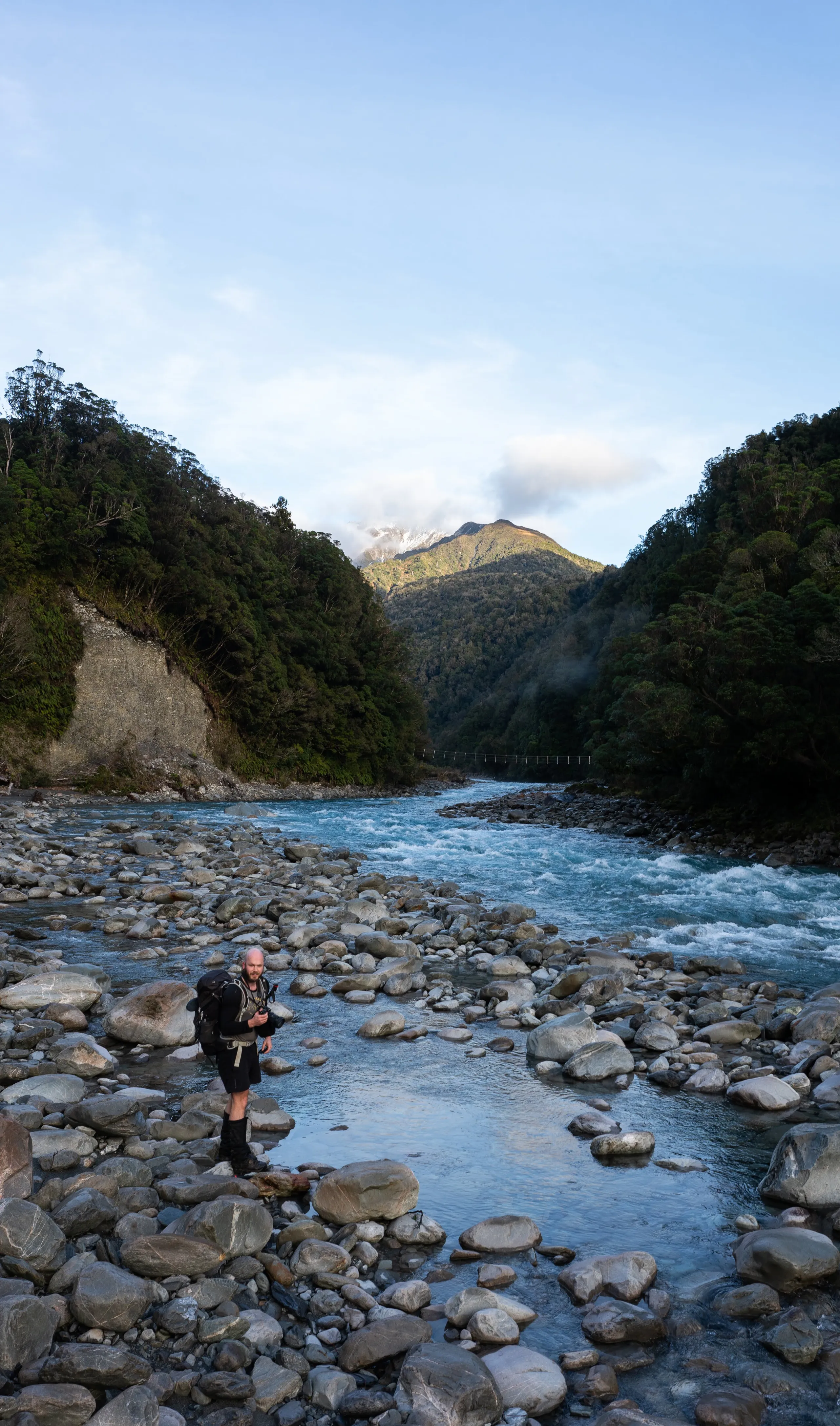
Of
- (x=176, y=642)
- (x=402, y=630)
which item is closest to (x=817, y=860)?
(x=176, y=642)

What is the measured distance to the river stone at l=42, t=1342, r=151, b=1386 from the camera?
3.23 m

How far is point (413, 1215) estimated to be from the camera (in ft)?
15.5

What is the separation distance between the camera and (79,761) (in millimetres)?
35531

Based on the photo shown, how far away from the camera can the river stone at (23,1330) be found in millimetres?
3266

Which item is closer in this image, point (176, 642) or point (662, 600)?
point (176, 642)

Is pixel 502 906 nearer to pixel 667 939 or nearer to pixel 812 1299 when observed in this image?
pixel 667 939

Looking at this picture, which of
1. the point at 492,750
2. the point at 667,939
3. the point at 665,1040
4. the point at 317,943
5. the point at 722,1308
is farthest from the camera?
the point at 492,750

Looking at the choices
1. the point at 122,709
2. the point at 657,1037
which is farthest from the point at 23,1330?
the point at 122,709

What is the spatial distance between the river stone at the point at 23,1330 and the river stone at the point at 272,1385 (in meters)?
0.85

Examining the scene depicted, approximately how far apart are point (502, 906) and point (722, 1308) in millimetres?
9869

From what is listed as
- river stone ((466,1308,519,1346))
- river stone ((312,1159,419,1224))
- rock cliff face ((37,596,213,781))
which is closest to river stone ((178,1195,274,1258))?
river stone ((312,1159,419,1224))

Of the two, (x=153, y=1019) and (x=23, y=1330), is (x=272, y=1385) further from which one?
(x=153, y=1019)

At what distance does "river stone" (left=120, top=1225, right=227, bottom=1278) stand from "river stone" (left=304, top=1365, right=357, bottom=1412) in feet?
2.69

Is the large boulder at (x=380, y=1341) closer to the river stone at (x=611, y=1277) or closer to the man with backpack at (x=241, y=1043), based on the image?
the river stone at (x=611, y=1277)
